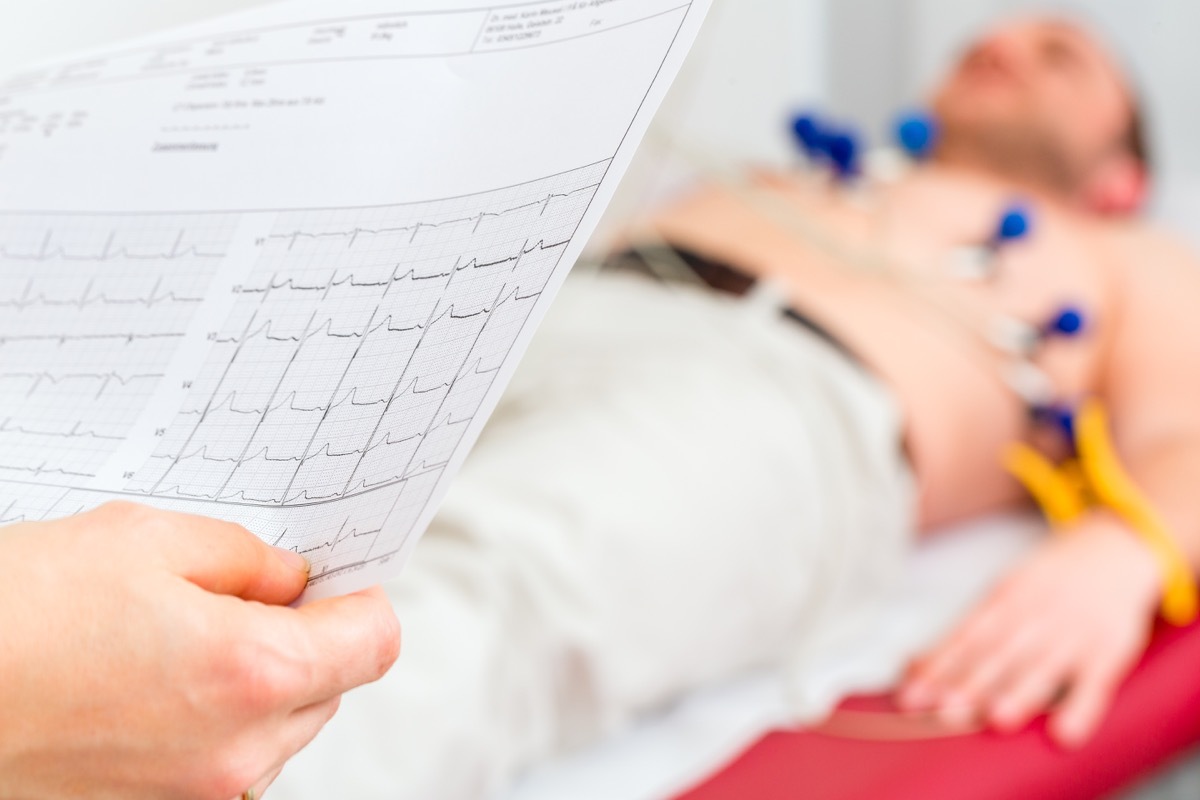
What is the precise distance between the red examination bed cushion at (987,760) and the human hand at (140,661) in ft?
1.42

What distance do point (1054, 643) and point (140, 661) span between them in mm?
713

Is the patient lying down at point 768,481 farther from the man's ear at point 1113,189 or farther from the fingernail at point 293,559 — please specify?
the fingernail at point 293,559

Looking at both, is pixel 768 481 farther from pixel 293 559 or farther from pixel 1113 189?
pixel 1113 189

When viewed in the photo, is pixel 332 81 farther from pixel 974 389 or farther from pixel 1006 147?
pixel 1006 147

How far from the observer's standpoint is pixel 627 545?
0.73 meters

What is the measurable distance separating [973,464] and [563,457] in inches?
18.2

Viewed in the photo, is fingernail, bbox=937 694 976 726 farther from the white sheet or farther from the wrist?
the wrist

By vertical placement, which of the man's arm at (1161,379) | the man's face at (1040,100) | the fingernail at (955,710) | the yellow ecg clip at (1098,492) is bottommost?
the fingernail at (955,710)

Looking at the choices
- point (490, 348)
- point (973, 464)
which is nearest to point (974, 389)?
point (973, 464)

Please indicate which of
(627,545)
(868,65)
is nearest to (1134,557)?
(627,545)

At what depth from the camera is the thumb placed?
0.30m

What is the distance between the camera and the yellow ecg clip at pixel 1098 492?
2.87 ft

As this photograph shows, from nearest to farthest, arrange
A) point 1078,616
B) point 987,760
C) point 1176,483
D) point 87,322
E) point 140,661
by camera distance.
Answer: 1. point 140,661
2. point 87,322
3. point 987,760
4. point 1078,616
5. point 1176,483

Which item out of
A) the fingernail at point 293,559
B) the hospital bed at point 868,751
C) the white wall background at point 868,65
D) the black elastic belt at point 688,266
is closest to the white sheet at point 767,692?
the hospital bed at point 868,751
